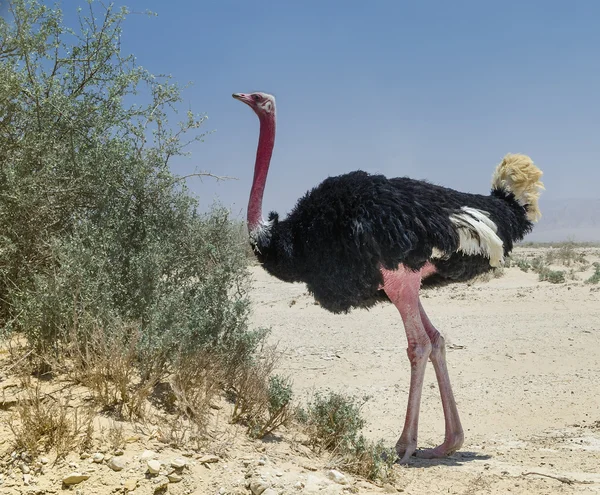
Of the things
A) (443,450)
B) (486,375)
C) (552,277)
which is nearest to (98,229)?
(443,450)

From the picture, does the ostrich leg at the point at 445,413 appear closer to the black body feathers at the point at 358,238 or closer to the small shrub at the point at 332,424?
the black body feathers at the point at 358,238

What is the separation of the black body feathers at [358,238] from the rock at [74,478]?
2511 mm

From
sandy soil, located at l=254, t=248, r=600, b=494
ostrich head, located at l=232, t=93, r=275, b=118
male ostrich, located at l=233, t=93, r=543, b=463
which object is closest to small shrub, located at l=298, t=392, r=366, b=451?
sandy soil, located at l=254, t=248, r=600, b=494

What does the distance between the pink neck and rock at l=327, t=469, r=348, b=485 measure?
225cm

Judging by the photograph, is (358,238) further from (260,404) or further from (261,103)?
(261,103)

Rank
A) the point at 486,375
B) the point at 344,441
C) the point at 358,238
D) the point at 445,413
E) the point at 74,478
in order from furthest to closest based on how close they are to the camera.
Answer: the point at 486,375 < the point at 445,413 < the point at 358,238 < the point at 344,441 < the point at 74,478

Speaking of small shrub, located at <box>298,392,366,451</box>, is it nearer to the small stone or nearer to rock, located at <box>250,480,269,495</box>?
rock, located at <box>250,480,269,495</box>

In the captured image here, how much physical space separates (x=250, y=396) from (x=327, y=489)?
126cm

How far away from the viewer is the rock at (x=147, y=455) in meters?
3.99

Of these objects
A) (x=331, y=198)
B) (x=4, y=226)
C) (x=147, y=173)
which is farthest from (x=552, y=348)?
(x=4, y=226)

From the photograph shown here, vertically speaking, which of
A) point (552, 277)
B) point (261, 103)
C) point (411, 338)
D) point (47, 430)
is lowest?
point (47, 430)

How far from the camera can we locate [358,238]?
5418 millimetres

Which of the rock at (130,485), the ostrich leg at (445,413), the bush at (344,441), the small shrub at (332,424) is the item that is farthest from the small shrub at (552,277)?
the rock at (130,485)

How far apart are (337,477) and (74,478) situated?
162cm
